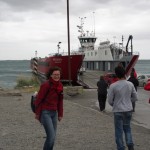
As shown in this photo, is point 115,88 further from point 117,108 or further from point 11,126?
point 11,126

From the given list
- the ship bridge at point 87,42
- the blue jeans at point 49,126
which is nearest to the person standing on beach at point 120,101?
the blue jeans at point 49,126

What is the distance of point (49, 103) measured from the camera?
7129 mm

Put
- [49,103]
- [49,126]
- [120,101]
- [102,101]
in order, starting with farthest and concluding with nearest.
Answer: [102,101]
[120,101]
[49,103]
[49,126]

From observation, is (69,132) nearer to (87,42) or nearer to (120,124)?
(120,124)

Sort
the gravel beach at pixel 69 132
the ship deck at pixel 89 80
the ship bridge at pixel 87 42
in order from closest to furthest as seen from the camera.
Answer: the gravel beach at pixel 69 132 → the ship deck at pixel 89 80 → the ship bridge at pixel 87 42

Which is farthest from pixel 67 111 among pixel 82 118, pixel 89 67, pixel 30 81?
pixel 89 67

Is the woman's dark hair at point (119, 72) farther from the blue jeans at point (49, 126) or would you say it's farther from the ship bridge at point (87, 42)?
the ship bridge at point (87, 42)

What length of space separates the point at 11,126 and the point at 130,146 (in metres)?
4.59

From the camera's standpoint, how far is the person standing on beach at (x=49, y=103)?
23.2 ft

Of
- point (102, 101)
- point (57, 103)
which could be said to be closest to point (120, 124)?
point (57, 103)

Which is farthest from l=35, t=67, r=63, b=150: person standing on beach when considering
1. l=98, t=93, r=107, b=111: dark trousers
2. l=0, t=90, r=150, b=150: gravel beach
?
l=98, t=93, r=107, b=111: dark trousers

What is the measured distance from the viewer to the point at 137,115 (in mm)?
15758

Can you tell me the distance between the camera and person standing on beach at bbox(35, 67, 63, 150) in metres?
7.07

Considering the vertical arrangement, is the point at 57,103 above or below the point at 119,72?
below
